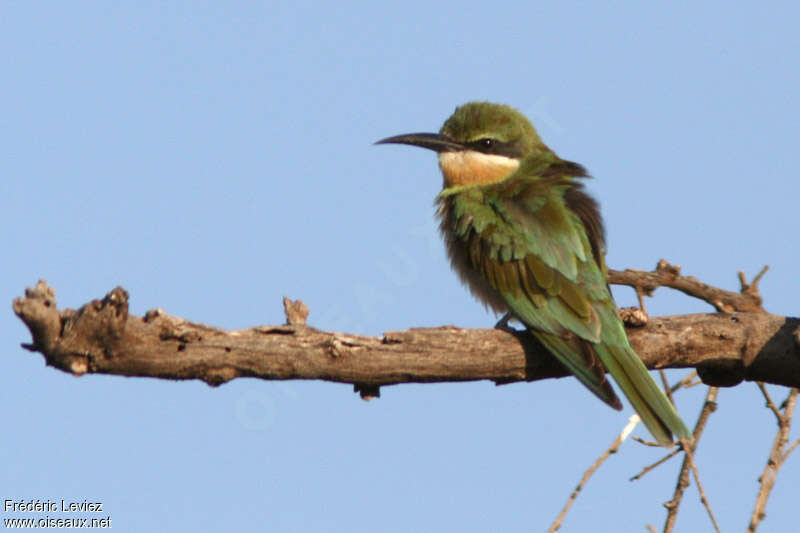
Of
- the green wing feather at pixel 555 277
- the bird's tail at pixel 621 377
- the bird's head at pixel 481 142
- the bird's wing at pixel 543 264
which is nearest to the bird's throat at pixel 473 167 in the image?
the bird's head at pixel 481 142

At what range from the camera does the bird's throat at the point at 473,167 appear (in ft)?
17.3

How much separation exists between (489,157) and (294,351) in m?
2.41

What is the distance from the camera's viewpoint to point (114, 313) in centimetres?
285

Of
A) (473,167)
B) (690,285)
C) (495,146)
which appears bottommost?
(690,285)

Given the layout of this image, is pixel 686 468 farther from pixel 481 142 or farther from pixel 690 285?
pixel 481 142

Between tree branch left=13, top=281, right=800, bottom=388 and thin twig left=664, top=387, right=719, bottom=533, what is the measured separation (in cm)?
14

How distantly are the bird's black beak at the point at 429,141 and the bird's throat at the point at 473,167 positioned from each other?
0.05 meters

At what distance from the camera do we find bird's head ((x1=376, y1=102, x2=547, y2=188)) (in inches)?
209

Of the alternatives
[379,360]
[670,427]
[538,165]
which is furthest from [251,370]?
[538,165]

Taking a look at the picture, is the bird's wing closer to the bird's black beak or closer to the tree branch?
the tree branch

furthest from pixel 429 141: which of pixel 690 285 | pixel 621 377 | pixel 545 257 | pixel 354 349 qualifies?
pixel 354 349

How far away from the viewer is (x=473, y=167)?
17.4 ft

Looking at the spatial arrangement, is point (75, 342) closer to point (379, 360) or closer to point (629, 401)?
point (379, 360)

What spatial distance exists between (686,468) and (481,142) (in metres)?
2.32
